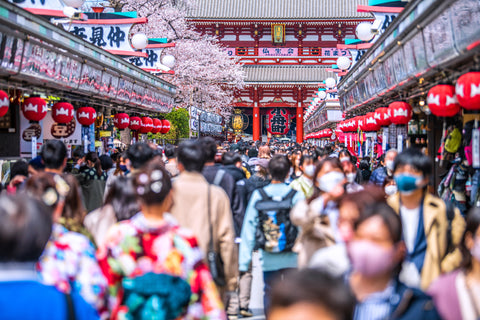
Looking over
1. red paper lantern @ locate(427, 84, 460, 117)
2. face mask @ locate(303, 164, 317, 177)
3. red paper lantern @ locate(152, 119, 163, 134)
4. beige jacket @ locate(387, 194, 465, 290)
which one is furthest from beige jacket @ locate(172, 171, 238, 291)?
red paper lantern @ locate(152, 119, 163, 134)

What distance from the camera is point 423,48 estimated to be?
7.51 m

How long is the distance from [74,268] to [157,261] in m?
0.40

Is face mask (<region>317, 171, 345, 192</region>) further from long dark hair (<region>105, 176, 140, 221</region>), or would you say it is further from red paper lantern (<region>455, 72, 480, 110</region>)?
red paper lantern (<region>455, 72, 480, 110</region>)

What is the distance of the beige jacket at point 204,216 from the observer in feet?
14.0

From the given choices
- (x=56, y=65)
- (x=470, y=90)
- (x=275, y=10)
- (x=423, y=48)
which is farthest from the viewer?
(x=275, y=10)

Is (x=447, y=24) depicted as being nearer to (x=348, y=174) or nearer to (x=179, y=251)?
(x=348, y=174)

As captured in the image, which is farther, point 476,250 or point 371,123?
point 371,123

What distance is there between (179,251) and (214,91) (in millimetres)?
30102

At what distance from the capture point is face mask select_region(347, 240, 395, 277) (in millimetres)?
2535

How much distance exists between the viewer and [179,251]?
9.40 feet

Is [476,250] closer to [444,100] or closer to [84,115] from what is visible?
[444,100]

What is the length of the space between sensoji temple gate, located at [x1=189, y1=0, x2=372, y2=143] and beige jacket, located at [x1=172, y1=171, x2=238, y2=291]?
Answer: 32585mm

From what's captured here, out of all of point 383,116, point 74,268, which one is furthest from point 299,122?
point 74,268

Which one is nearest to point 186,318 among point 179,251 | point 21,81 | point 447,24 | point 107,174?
point 179,251
